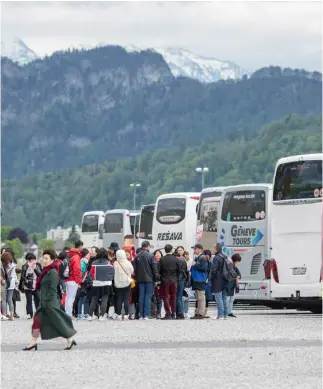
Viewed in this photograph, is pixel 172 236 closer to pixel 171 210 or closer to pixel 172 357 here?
pixel 171 210

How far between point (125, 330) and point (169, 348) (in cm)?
651

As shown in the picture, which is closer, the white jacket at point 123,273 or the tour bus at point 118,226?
the white jacket at point 123,273

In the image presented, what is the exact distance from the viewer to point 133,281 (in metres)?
33.3

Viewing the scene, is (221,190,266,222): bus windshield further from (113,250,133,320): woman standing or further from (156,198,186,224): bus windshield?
(156,198,186,224): bus windshield

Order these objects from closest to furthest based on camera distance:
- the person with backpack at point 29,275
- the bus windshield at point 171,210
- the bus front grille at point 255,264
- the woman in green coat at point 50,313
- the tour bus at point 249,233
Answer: the woman in green coat at point 50,313 → the person with backpack at point 29,275 → the tour bus at point 249,233 → the bus front grille at point 255,264 → the bus windshield at point 171,210

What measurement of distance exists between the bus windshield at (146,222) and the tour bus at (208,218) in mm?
17323

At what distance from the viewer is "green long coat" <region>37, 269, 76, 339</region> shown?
2166 cm

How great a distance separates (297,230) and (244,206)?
25.1 feet

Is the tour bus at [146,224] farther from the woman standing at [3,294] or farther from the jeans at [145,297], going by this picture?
the jeans at [145,297]

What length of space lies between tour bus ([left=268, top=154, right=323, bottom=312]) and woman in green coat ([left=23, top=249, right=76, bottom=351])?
11885mm

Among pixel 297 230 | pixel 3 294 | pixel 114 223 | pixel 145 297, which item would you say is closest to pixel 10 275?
pixel 3 294

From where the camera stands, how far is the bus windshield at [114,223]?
82938 mm

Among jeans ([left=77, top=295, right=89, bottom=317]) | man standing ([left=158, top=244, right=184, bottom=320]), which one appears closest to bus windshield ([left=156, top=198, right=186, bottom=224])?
jeans ([left=77, top=295, right=89, bottom=317])

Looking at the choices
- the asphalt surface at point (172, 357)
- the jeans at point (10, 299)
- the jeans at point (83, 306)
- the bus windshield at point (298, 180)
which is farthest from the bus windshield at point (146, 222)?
the asphalt surface at point (172, 357)
